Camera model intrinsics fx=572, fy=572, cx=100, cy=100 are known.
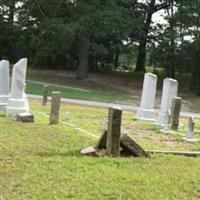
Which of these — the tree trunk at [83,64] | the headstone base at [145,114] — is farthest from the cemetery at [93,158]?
the tree trunk at [83,64]

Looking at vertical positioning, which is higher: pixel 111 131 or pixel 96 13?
pixel 96 13

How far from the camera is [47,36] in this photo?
36906mm

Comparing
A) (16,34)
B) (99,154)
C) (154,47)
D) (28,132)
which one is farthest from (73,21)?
(99,154)

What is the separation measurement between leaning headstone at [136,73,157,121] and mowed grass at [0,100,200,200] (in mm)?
5805

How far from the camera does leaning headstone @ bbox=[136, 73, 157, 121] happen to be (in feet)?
56.1

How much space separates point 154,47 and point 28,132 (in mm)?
29111

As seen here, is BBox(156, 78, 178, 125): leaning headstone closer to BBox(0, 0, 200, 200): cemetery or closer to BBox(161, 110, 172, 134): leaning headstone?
BBox(0, 0, 200, 200): cemetery

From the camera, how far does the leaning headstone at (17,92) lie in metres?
14.7

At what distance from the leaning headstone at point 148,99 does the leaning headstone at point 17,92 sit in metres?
3.85

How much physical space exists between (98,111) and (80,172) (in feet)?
39.9

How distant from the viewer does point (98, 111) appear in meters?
19.5

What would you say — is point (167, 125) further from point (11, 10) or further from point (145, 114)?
point (11, 10)

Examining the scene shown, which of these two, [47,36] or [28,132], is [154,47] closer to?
[47,36]

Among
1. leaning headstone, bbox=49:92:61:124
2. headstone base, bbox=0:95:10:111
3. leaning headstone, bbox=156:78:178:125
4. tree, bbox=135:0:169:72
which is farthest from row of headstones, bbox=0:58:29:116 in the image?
tree, bbox=135:0:169:72
